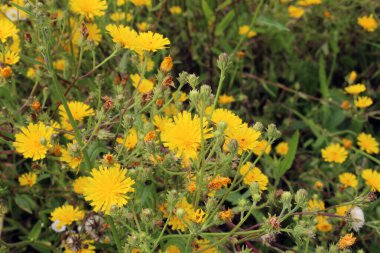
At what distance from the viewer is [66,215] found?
1629 mm

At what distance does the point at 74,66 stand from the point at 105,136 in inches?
26.6

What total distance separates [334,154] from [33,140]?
124 centimetres

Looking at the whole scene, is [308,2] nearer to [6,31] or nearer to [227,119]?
[227,119]

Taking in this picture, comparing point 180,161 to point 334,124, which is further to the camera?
point 334,124

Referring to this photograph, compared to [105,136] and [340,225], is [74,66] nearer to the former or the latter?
[105,136]

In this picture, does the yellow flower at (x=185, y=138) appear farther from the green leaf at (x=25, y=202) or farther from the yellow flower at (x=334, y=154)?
the yellow flower at (x=334, y=154)

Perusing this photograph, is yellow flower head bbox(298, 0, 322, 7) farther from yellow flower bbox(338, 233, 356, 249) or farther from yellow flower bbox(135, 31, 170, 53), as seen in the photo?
yellow flower bbox(338, 233, 356, 249)

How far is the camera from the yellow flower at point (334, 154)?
205 cm

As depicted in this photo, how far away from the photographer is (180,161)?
1.41m

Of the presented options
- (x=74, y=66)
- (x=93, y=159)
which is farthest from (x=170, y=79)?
(x=74, y=66)

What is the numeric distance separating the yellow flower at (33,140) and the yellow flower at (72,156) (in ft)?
0.18

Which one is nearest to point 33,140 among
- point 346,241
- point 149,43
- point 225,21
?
point 149,43

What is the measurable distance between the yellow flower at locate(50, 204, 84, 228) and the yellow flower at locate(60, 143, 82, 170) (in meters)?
0.24

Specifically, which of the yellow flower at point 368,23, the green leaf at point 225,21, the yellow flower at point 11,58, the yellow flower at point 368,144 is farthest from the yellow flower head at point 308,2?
the yellow flower at point 11,58
